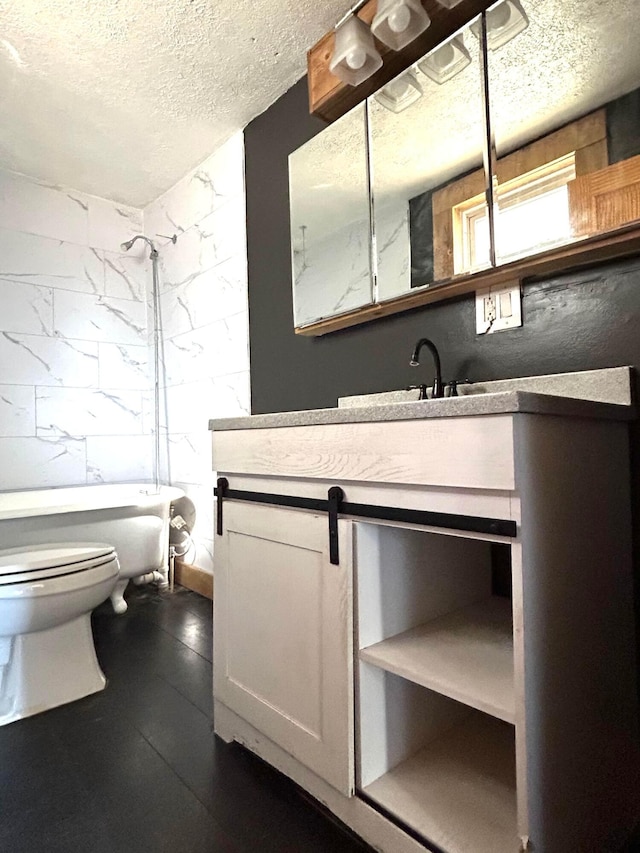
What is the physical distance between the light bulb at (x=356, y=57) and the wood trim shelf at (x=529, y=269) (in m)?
0.73

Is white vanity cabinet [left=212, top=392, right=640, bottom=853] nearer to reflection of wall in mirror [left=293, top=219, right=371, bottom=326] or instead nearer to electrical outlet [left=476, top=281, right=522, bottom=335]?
electrical outlet [left=476, top=281, right=522, bottom=335]

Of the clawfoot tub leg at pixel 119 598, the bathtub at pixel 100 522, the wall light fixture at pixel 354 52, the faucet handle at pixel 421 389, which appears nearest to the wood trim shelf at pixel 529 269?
the faucet handle at pixel 421 389

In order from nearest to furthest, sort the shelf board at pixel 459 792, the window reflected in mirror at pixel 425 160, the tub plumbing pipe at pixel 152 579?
the shelf board at pixel 459 792
the window reflected in mirror at pixel 425 160
the tub plumbing pipe at pixel 152 579

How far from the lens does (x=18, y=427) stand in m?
2.69

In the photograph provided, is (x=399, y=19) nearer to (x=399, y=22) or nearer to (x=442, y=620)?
(x=399, y=22)

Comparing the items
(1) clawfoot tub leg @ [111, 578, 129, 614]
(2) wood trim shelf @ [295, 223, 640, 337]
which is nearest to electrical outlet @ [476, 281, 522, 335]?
→ (2) wood trim shelf @ [295, 223, 640, 337]

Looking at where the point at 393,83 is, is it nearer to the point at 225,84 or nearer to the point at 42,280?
the point at 225,84

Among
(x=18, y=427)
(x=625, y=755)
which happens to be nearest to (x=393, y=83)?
(x=625, y=755)

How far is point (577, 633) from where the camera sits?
35.7 inches

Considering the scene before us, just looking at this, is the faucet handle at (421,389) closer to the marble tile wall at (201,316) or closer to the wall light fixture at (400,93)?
the wall light fixture at (400,93)

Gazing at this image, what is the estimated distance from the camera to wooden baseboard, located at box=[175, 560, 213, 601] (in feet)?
8.52

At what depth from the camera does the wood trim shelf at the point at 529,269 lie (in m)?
1.14

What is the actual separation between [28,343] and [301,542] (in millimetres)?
2315

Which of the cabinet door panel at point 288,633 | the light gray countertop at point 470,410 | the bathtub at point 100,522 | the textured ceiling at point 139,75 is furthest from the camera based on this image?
the bathtub at point 100,522
